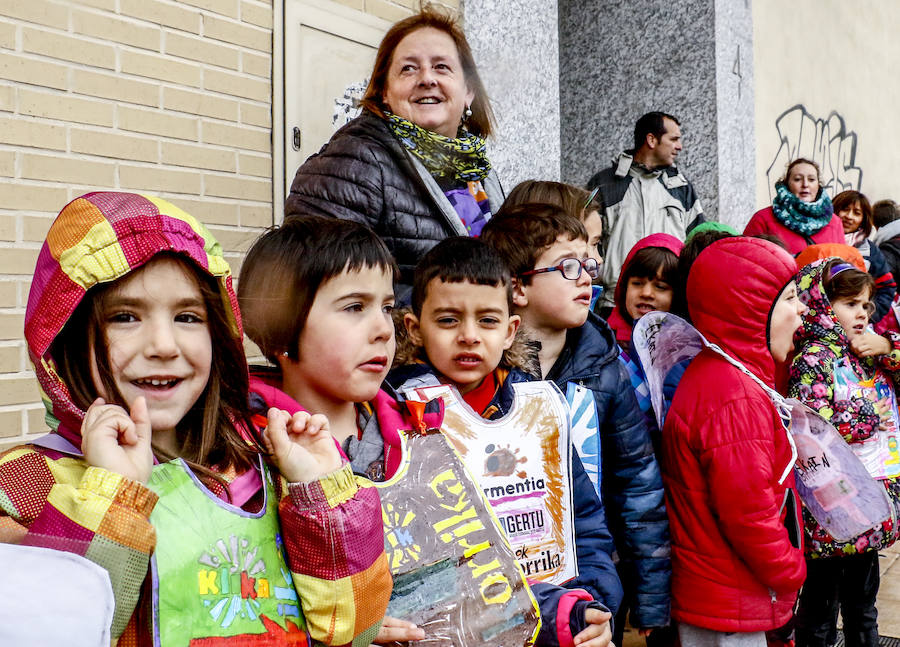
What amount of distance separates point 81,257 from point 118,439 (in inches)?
11.5

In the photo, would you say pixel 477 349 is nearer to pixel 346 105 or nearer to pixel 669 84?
pixel 346 105

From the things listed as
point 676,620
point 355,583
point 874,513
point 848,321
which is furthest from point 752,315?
point 355,583

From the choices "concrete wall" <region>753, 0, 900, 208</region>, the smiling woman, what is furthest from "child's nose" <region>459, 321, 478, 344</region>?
"concrete wall" <region>753, 0, 900, 208</region>

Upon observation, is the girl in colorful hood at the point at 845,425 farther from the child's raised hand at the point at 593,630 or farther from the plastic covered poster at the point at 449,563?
the plastic covered poster at the point at 449,563

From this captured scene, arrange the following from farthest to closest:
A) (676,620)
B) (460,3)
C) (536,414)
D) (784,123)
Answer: (784,123) → (460,3) → (676,620) → (536,414)

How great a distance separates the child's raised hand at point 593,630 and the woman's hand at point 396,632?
0.42m

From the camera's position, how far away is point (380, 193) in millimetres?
2682

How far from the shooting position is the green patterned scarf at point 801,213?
5.72 meters

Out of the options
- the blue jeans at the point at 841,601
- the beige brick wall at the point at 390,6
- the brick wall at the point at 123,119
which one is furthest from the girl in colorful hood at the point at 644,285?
the beige brick wall at the point at 390,6

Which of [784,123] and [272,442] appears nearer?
[272,442]

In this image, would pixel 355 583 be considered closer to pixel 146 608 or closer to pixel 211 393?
pixel 146 608

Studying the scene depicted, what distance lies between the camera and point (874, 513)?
9.54 feet

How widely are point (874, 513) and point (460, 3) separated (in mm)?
3118

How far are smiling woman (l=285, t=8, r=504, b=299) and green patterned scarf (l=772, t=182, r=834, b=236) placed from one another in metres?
3.38
